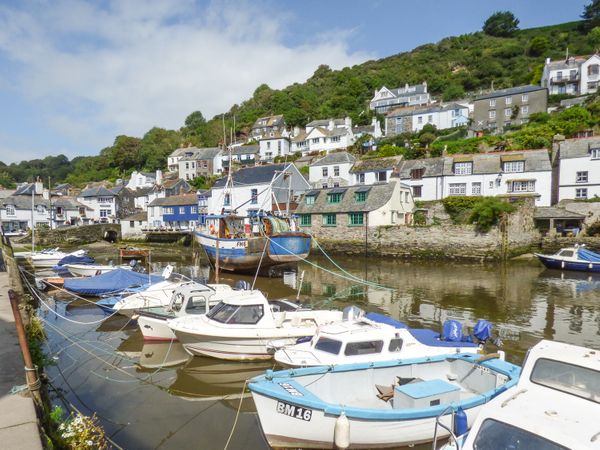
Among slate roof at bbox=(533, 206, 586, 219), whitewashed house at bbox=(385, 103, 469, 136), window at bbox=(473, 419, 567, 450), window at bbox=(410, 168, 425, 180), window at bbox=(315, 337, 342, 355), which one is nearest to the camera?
window at bbox=(473, 419, 567, 450)

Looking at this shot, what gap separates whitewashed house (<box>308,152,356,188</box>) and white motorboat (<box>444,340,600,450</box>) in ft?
153

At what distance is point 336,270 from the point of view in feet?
101

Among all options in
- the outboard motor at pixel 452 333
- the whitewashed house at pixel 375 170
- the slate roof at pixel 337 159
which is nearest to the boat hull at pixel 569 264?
the whitewashed house at pixel 375 170

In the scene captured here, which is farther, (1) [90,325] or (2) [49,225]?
(2) [49,225]

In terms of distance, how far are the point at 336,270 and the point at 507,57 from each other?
102338 mm

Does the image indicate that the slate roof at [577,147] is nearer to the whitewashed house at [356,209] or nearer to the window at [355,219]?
the whitewashed house at [356,209]

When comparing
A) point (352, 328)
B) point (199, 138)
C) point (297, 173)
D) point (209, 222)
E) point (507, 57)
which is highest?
point (507, 57)

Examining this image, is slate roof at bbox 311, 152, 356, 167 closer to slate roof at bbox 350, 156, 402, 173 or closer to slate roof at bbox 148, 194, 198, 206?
slate roof at bbox 350, 156, 402, 173

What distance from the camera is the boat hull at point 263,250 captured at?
83.9 ft

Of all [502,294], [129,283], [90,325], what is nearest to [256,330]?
[90,325]

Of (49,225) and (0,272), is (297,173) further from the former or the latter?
(49,225)

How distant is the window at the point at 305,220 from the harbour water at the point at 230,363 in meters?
14.4

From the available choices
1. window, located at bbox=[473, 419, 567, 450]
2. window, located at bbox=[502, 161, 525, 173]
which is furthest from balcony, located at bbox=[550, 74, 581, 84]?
window, located at bbox=[473, 419, 567, 450]

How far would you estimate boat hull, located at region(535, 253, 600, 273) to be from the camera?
26266mm
